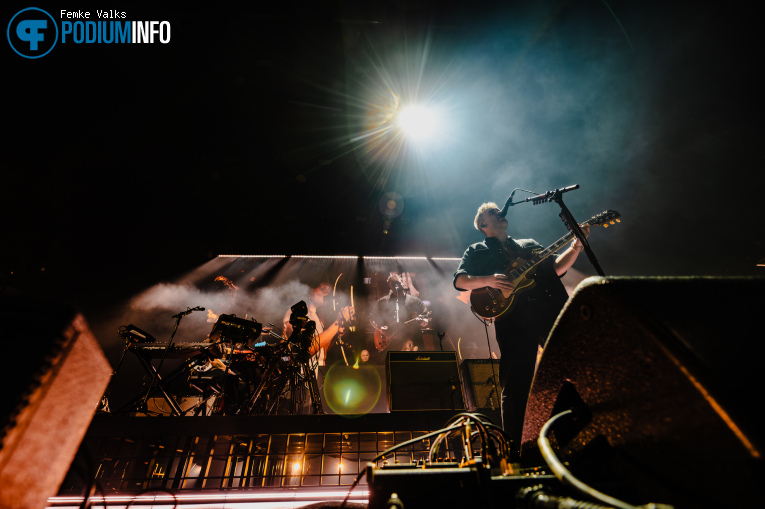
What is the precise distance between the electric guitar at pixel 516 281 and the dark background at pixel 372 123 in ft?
8.39

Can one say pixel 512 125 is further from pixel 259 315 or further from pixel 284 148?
pixel 259 315

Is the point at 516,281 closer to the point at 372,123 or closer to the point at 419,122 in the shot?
the point at 419,122

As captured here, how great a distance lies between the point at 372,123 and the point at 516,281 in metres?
Result: 4.28

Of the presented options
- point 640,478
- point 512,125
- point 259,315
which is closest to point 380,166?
point 512,125

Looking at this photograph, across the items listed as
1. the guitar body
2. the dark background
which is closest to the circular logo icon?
the dark background

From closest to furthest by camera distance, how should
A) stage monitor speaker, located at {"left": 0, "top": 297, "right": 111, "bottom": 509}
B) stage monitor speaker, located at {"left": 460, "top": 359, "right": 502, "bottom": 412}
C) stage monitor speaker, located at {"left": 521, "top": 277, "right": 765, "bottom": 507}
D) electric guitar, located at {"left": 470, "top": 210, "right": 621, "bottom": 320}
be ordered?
stage monitor speaker, located at {"left": 521, "top": 277, "right": 765, "bottom": 507}
stage monitor speaker, located at {"left": 0, "top": 297, "right": 111, "bottom": 509}
electric guitar, located at {"left": 470, "top": 210, "right": 621, "bottom": 320}
stage monitor speaker, located at {"left": 460, "top": 359, "right": 502, "bottom": 412}

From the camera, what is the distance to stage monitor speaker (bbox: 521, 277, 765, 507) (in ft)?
1.25

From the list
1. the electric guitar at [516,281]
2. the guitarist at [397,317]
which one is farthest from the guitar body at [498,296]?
the guitarist at [397,317]

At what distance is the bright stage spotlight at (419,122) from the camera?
5.20 m

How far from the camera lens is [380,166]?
20.6 ft

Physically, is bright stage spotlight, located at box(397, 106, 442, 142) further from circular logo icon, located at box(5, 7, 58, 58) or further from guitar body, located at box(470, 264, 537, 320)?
circular logo icon, located at box(5, 7, 58, 58)

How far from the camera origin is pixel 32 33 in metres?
4.03

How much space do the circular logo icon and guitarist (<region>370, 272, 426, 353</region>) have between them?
324 inches

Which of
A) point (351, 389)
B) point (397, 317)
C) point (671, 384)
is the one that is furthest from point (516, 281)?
point (397, 317)
